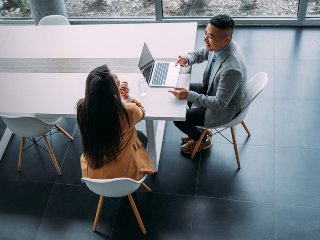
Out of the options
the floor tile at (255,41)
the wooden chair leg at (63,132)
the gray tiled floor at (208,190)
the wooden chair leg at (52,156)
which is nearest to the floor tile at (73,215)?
the gray tiled floor at (208,190)

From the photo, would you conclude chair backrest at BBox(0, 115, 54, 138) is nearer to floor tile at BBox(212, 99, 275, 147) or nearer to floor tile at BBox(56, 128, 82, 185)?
floor tile at BBox(56, 128, 82, 185)

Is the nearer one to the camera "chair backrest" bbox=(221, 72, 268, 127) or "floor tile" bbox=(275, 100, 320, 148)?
"chair backrest" bbox=(221, 72, 268, 127)

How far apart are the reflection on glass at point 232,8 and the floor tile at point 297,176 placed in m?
1.90

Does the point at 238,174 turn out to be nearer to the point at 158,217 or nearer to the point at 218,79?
the point at 158,217

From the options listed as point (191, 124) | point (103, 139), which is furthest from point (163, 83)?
point (103, 139)

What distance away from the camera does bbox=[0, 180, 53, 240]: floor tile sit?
3504 mm

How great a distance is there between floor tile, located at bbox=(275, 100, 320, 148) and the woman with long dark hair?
141 centimetres

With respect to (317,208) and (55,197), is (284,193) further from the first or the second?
(55,197)

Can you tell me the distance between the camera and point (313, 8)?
16.2 ft

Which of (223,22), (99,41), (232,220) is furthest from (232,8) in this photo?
(232,220)

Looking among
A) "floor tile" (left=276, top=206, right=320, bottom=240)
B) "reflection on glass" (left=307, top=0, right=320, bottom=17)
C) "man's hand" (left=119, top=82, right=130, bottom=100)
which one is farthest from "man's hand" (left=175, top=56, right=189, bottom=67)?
"reflection on glass" (left=307, top=0, right=320, bottom=17)

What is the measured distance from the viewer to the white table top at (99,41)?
3674mm

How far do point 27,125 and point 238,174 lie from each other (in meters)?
1.73

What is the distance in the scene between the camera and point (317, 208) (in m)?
3.41
